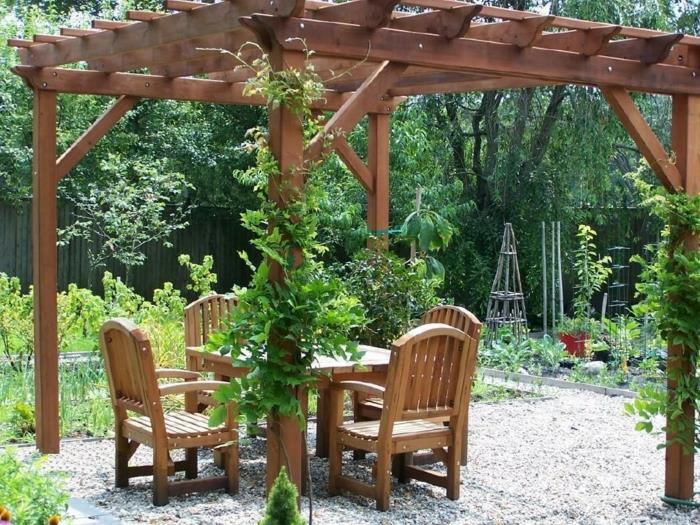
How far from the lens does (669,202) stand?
5.58 m

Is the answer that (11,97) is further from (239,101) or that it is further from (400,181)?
(239,101)

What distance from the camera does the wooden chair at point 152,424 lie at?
17.3ft

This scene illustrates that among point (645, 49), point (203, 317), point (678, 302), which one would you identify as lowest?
point (203, 317)

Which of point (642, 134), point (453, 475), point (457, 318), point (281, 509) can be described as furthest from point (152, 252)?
point (281, 509)

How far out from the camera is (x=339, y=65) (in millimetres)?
7250

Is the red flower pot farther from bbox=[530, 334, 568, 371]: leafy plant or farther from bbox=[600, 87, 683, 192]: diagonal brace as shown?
Answer: bbox=[600, 87, 683, 192]: diagonal brace

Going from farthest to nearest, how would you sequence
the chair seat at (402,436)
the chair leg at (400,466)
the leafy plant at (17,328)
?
1. the leafy plant at (17,328)
2. the chair leg at (400,466)
3. the chair seat at (402,436)

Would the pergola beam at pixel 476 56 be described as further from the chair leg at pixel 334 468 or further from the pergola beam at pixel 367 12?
the chair leg at pixel 334 468

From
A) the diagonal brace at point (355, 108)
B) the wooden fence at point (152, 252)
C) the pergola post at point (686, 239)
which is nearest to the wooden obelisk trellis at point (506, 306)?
the wooden fence at point (152, 252)

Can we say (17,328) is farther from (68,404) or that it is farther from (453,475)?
(453,475)

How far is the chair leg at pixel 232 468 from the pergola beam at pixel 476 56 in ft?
7.14

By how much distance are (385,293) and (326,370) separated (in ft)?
7.73

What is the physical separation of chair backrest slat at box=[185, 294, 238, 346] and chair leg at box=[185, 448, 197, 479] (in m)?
1.34

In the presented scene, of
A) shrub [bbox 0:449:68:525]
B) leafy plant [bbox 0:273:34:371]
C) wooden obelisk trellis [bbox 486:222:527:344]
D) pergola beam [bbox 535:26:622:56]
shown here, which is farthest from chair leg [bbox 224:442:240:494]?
wooden obelisk trellis [bbox 486:222:527:344]
